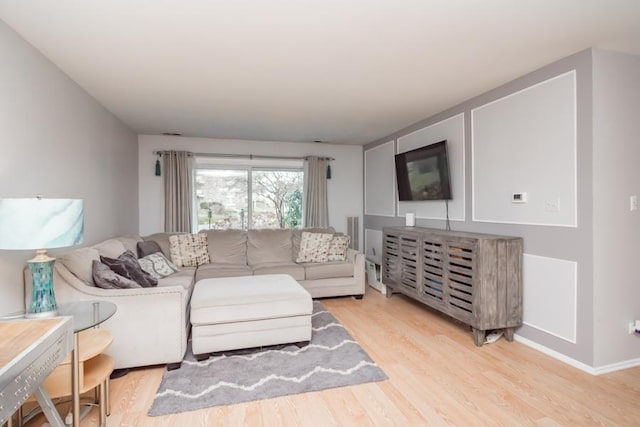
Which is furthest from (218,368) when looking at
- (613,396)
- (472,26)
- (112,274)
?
(472,26)

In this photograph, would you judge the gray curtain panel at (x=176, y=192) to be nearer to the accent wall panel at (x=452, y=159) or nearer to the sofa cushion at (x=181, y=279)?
the sofa cushion at (x=181, y=279)

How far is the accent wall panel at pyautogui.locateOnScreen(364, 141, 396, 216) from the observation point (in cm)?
517

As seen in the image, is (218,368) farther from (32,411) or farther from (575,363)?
(575,363)

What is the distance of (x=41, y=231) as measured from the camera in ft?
5.37

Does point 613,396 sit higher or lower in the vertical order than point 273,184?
lower

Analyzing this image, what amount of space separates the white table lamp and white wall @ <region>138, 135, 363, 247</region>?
351 centimetres

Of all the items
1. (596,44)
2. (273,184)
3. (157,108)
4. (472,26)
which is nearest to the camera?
(472,26)

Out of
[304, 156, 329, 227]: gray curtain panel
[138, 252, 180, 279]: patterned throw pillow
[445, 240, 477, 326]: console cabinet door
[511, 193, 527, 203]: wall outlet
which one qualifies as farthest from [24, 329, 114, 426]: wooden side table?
[304, 156, 329, 227]: gray curtain panel

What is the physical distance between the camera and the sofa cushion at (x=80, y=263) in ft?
7.72

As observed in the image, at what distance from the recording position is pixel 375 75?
2.86 metres

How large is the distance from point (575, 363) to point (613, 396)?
0.39 m

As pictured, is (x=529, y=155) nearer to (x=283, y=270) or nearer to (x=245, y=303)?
(x=245, y=303)

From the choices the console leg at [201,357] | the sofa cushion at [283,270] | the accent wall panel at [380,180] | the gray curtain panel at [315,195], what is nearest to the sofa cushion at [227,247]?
the sofa cushion at [283,270]

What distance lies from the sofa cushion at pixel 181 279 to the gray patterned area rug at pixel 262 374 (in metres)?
0.75
